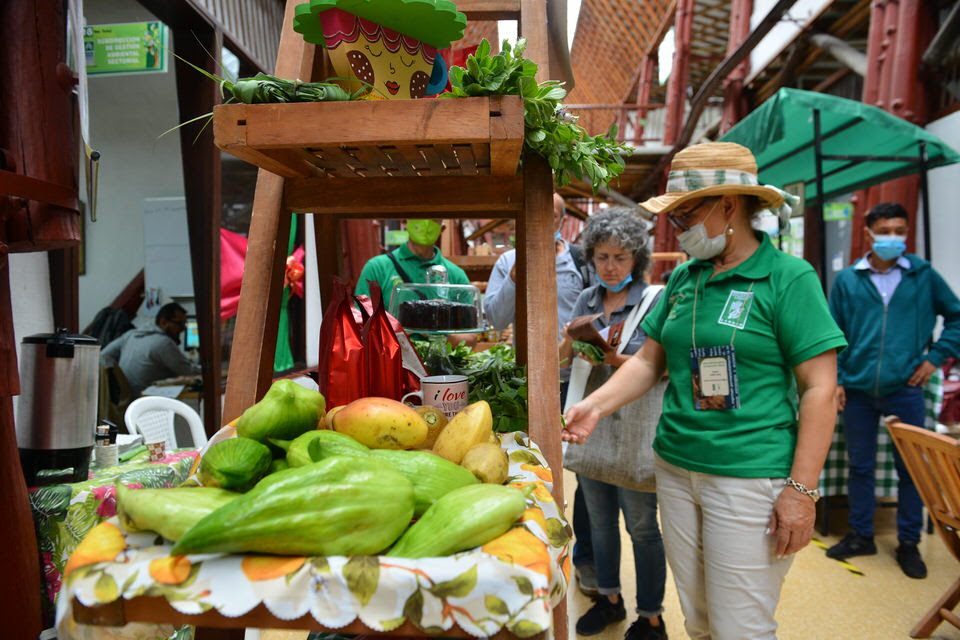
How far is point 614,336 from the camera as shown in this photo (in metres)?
2.38

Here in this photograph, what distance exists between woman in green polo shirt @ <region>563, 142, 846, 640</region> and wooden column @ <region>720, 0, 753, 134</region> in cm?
685

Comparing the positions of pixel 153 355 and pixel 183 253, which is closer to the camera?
pixel 153 355

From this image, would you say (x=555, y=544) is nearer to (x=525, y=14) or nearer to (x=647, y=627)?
(x=525, y=14)

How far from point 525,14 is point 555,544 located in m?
1.06

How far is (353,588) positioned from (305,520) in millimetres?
81

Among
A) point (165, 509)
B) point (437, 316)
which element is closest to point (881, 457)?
point (437, 316)

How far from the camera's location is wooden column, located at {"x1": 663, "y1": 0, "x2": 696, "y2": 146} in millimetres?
9555

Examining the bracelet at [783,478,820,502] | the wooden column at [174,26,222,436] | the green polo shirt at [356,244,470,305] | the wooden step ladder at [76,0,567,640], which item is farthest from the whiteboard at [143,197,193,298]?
the bracelet at [783,478,820,502]

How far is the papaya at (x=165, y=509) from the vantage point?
24.6 inches

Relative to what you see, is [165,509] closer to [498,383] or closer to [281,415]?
[281,415]

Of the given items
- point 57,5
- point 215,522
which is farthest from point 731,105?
point 215,522

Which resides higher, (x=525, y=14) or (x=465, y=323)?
(x=525, y=14)

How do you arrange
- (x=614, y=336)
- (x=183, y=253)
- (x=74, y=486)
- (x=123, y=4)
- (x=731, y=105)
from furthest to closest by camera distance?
(x=731, y=105) < (x=183, y=253) < (x=123, y=4) < (x=614, y=336) < (x=74, y=486)

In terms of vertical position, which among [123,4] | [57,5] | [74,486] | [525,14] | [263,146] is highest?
[123,4]
